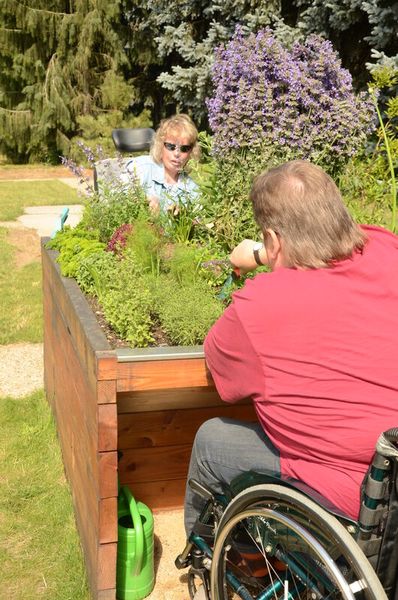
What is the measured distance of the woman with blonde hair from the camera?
3.96 meters

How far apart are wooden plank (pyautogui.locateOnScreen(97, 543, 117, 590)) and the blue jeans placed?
1.20 ft

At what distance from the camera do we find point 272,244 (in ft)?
6.35

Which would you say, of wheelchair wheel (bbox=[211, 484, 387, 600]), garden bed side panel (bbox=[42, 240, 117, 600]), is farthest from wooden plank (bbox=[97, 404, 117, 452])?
wheelchair wheel (bbox=[211, 484, 387, 600])

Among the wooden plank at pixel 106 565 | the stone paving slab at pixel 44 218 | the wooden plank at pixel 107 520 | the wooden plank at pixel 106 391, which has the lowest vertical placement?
the stone paving slab at pixel 44 218

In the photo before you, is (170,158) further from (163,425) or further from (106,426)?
(106,426)

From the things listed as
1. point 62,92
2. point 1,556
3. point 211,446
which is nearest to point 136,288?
point 211,446

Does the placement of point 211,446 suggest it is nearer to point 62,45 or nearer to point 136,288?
point 136,288

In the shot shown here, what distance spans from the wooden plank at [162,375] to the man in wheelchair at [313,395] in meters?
0.21

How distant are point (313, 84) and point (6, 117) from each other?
1651cm

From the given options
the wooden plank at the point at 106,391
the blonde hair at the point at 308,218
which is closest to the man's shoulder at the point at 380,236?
the blonde hair at the point at 308,218

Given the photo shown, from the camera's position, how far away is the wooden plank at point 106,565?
7.30 feet

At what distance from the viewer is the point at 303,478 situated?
5.66 ft

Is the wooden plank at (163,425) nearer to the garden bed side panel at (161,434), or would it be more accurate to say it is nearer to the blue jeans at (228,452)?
the garden bed side panel at (161,434)

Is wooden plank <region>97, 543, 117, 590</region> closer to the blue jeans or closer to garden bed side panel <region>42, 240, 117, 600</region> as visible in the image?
garden bed side panel <region>42, 240, 117, 600</region>
